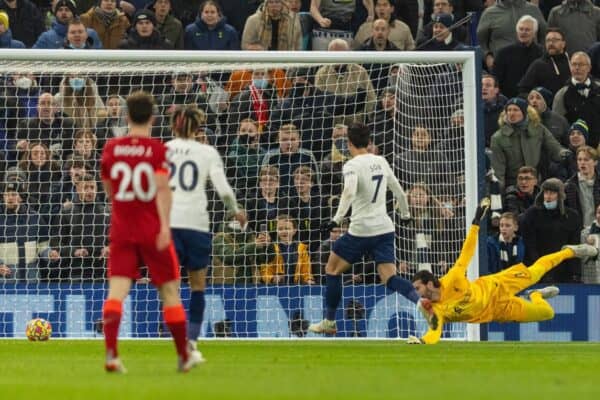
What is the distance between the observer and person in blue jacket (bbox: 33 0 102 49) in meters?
22.5

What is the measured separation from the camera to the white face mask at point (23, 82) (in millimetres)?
20969

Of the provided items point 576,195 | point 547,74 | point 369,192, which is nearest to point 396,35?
point 547,74

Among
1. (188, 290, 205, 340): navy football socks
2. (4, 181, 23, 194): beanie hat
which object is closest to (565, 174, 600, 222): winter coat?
(4, 181, 23, 194): beanie hat

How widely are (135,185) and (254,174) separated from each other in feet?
29.4

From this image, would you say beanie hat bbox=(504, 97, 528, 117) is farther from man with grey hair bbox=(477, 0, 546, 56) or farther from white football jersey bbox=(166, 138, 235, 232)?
white football jersey bbox=(166, 138, 235, 232)

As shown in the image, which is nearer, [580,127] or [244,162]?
[244,162]

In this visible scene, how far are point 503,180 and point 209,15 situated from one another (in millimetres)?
5065

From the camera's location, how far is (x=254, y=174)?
66.7 feet

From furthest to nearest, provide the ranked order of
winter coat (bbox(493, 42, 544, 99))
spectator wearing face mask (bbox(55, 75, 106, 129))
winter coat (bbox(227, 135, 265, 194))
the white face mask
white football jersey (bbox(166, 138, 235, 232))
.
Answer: winter coat (bbox(493, 42, 544, 99)), the white face mask, spectator wearing face mask (bbox(55, 75, 106, 129)), winter coat (bbox(227, 135, 265, 194)), white football jersey (bbox(166, 138, 235, 232))

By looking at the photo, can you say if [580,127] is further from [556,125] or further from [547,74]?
[547,74]

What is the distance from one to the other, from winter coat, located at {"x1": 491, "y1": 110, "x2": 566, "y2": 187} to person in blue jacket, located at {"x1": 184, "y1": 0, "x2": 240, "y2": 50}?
4365mm

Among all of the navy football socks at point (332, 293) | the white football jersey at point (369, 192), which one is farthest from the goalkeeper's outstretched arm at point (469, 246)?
the navy football socks at point (332, 293)

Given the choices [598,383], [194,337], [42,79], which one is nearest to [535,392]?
[598,383]

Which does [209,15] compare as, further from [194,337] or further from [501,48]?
[194,337]
